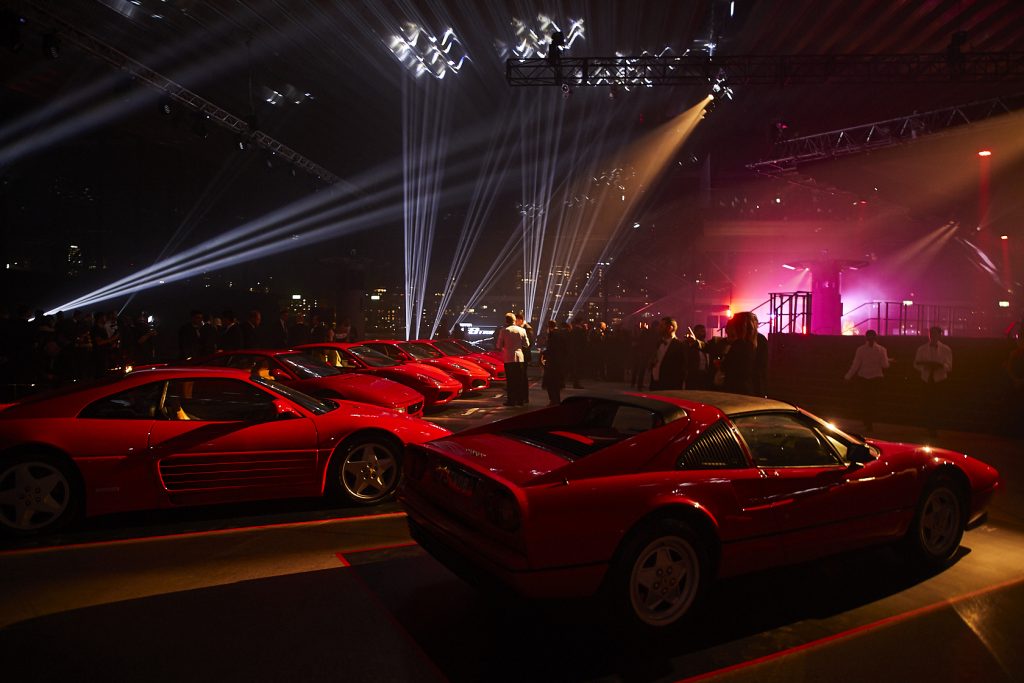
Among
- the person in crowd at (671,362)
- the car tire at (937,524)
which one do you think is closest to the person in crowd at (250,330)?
the person in crowd at (671,362)

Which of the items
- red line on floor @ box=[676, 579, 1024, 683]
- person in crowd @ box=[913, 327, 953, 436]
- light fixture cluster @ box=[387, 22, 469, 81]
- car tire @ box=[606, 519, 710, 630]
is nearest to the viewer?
red line on floor @ box=[676, 579, 1024, 683]

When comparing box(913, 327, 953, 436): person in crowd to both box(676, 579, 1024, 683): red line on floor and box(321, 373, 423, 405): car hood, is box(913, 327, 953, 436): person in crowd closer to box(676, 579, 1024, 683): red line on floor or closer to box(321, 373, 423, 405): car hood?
box(676, 579, 1024, 683): red line on floor

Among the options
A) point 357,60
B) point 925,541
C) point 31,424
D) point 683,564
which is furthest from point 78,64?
point 925,541

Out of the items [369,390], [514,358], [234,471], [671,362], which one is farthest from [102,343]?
[671,362]

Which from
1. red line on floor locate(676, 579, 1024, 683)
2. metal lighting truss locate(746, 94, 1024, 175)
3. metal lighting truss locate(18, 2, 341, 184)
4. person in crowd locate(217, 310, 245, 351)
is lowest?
red line on floor locate(676, 579, 1024, 683)

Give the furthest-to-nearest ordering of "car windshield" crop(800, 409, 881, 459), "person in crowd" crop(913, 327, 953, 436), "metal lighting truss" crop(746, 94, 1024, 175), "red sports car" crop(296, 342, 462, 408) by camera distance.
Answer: "metal lighting truss" crop(746, 94, 1024, 175) < "red sports car" crop(296, 342, 462, 408) < "person in crowd" crop(913, 327, 953, 436) < "car windshield" crop(800, 409, 881, 459)

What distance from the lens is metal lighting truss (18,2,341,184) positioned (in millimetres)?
9664

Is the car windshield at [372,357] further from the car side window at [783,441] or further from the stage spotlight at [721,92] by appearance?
the stage spotlight at [721,92]

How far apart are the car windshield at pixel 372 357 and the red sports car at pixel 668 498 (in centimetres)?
718

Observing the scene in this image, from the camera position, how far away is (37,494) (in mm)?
4031

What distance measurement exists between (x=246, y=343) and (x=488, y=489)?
912 centimetres

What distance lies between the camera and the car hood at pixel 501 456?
110 inches

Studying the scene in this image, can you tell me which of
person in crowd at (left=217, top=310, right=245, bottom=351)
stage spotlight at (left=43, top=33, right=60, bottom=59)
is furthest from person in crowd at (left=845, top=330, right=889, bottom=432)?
stage spotlight at (left=43, top=33, right=60, bottom=59)

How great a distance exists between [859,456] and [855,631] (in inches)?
37.6
